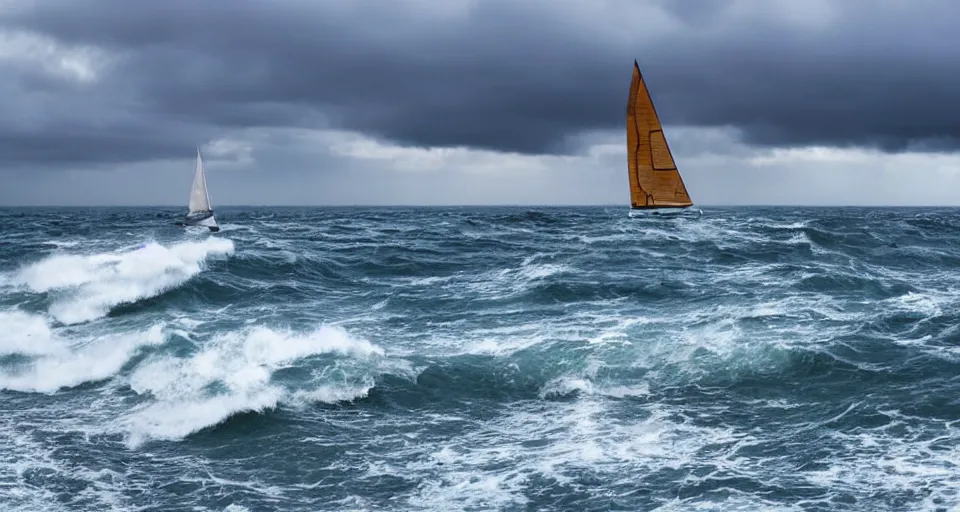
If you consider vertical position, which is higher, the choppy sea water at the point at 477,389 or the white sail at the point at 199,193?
the white sail at the point at 199,193

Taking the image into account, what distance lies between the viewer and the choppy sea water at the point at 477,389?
39.5 feet

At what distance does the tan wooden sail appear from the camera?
48.5 meters

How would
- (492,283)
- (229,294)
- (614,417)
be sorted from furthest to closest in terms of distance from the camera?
1. (492,283)
2. (229,294)
3. (614,417)

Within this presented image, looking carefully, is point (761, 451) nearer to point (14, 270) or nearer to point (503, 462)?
point (503, 462)

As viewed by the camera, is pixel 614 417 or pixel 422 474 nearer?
pixel 422 474

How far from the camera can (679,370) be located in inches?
719

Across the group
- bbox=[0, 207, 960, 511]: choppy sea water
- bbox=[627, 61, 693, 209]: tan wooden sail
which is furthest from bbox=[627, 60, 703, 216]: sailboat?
bbox=[0, 207, 960, 511]: choppy sea water

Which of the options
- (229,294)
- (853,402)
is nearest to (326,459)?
(853,402)

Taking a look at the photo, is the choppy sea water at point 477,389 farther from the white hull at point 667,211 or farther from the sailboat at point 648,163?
the white hull at point 667,211

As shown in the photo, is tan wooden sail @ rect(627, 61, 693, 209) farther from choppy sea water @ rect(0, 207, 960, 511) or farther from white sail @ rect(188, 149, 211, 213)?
white sail @ rect(188, 149, 211, 213)

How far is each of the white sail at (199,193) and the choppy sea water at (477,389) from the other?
42208 millimetres

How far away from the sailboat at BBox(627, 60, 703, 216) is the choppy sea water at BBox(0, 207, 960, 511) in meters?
18.4

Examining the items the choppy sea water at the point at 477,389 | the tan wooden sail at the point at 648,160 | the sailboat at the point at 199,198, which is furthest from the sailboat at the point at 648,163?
the sailboat at the point at 199,198

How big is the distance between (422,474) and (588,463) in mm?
2777
